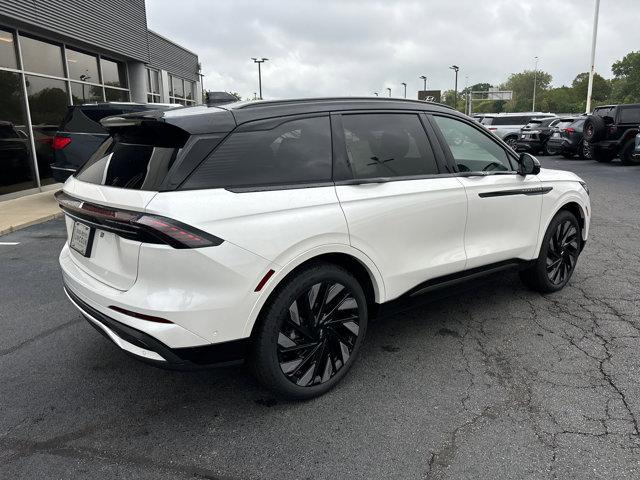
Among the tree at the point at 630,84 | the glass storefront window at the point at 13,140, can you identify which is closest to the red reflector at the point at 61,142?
the glass storefront window at the point at 13,140

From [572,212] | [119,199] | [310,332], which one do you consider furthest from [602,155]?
[119,199]

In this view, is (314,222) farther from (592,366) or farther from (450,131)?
(592,366)

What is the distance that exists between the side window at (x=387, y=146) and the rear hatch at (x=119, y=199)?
3.48ft

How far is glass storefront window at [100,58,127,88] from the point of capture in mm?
15203

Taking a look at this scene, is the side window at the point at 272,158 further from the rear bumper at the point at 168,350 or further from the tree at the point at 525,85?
the tree at the point at 525,85

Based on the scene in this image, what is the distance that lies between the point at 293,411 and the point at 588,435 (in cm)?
153

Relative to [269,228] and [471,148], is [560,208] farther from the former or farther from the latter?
[269,228]

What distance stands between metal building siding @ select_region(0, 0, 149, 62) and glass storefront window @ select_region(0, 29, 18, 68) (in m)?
0.51

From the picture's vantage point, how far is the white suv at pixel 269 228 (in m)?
2.37

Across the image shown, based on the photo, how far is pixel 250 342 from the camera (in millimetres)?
2627

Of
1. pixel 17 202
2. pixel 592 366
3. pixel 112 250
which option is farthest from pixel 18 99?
pixel 592 366

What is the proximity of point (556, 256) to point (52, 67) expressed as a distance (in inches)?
480

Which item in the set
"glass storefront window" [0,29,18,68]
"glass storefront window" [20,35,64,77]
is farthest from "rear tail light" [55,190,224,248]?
"glass storefront window" [20,35,64,77]

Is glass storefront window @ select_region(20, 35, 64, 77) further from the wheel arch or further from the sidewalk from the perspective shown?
the wheel arch
